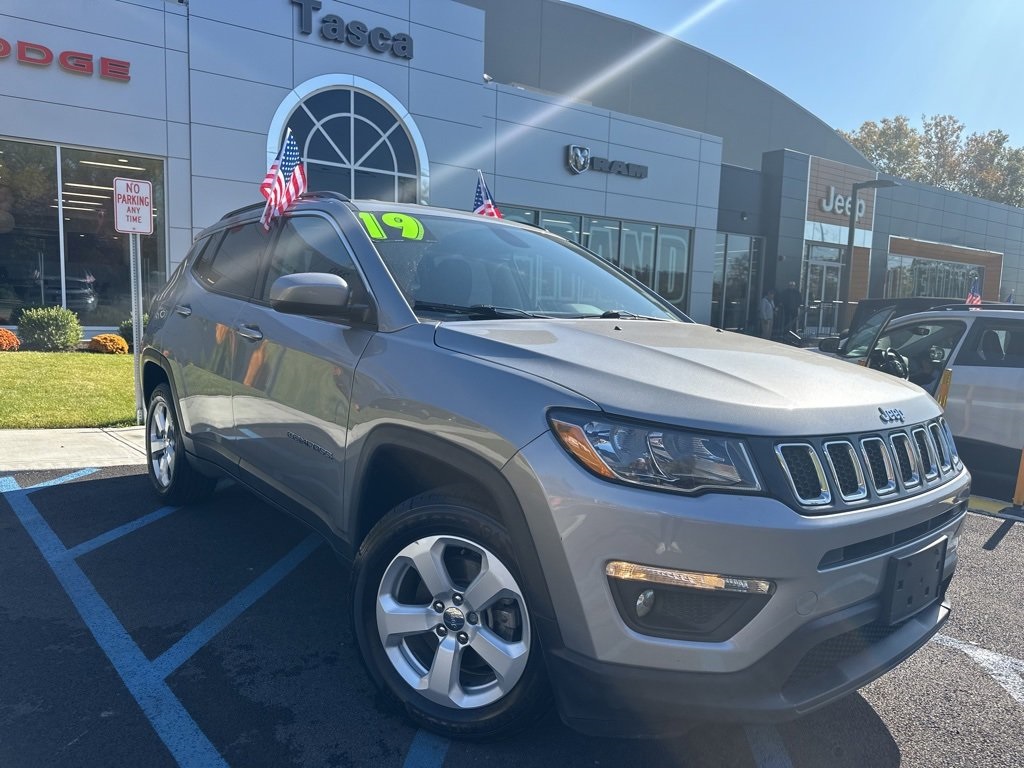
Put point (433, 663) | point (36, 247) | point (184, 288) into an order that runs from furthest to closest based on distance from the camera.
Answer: point (36, 247) < point (184, 288) < point (433, 663)

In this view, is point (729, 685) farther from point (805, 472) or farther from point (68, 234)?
point (68, 234)

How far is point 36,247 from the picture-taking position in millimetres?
13375

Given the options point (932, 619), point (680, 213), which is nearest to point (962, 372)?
point (932, 619)

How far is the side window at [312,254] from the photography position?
317 centimetres

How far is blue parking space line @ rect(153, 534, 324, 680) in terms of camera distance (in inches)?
121

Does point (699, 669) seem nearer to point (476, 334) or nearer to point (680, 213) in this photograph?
point (476, 334)

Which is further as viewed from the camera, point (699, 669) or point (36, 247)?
point (36, 247)

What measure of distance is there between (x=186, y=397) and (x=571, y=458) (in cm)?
317

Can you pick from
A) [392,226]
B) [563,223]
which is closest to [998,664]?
[392,226]

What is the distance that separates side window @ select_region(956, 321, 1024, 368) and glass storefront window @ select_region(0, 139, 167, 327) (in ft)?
41.4

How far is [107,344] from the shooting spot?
12852 millimetres

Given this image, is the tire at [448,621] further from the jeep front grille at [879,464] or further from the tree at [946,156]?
the tree at [946,156]

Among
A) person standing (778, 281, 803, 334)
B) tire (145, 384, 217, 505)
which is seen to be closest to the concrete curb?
tire (145, 384, 217, 505)

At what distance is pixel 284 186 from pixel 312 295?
6.67ft
